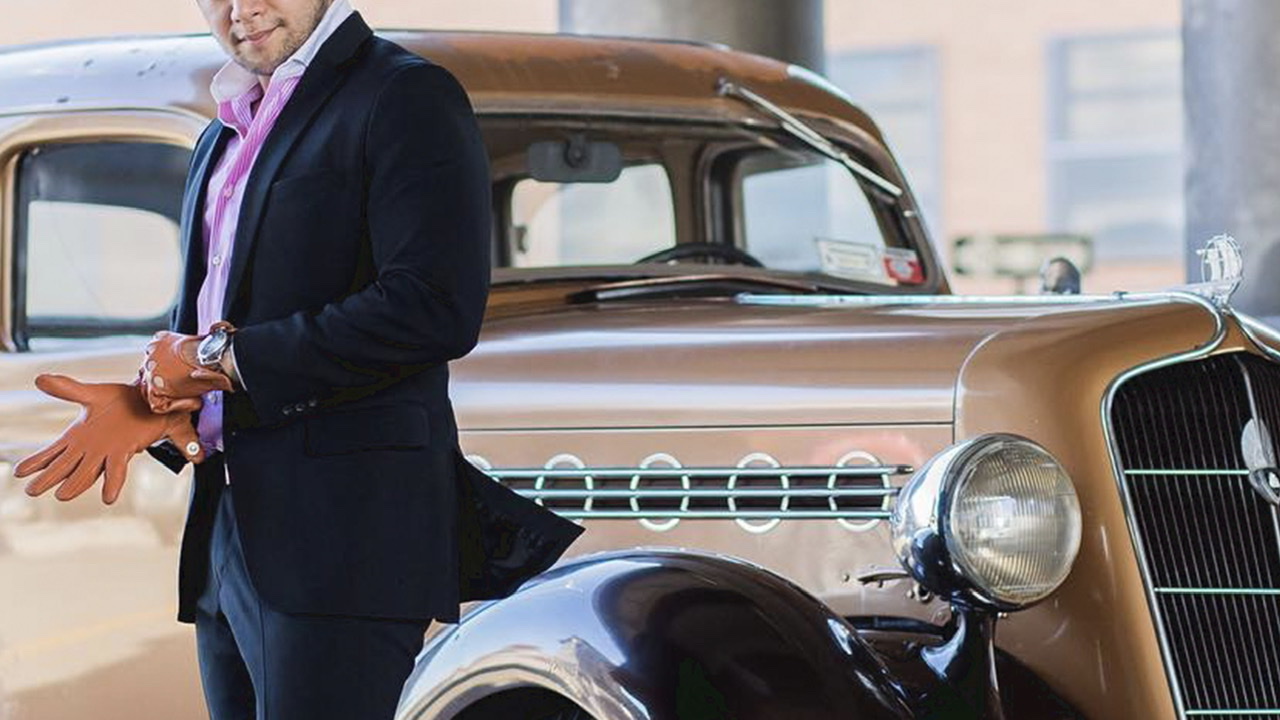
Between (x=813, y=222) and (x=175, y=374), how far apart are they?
2382 mm

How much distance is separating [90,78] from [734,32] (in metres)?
4.34

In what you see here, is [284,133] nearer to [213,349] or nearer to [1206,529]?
[213,349]

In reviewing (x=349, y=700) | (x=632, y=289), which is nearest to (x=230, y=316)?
(x=349, y=700)

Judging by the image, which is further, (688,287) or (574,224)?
(574,224)

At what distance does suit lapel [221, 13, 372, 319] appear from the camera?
2.55 metres

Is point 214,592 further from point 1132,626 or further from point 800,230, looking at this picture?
point 800,230

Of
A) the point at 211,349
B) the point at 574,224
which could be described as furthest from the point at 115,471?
the point at 574,224

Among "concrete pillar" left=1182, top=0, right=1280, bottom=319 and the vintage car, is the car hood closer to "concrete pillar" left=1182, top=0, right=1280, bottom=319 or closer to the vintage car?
the vintage car

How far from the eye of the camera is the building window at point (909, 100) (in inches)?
800

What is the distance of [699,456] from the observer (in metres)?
3.59

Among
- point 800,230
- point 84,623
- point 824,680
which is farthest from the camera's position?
point 800,230

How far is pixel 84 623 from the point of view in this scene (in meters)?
3.88

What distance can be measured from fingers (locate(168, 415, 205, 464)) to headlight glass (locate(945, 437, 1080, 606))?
3.65 feet

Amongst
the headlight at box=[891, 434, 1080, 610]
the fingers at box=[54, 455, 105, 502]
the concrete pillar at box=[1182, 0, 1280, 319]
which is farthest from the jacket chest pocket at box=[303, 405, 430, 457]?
the concrete pillar at box=[1182, 0, 1280, 319]
